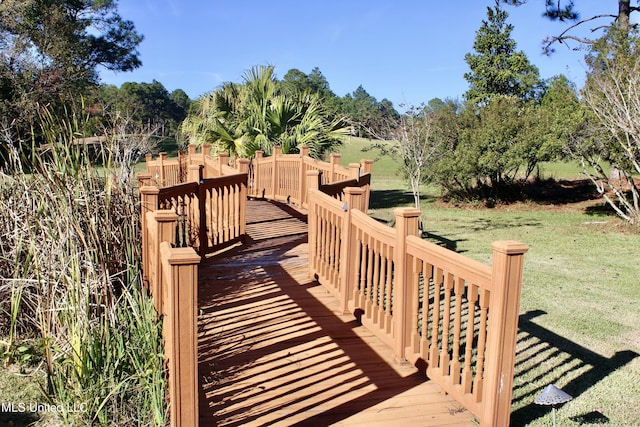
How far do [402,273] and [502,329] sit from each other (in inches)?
44.8

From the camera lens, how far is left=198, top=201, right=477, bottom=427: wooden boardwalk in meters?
3.47

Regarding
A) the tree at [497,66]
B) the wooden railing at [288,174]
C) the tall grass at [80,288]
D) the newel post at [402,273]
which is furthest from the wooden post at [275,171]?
the tree at [497,66]

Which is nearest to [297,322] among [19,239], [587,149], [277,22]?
[19,239]

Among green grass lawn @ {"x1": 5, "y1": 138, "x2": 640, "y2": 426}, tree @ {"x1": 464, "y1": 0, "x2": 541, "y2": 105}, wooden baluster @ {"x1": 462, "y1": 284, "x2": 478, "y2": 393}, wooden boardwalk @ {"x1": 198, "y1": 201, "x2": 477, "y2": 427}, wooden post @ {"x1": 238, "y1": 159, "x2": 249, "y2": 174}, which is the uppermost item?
tree @ {"x1": 464, "y1": 0, "x2": 541, "y2": 105}

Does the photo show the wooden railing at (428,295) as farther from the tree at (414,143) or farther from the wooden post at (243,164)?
the tree at (414,143)

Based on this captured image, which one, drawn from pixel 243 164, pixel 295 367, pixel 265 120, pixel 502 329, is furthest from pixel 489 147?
pixel 502 329

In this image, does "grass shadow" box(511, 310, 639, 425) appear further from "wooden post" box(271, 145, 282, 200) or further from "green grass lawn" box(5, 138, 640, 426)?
"wooden post" box(271, 145, 282, 200)

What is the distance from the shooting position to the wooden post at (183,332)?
2.70 m

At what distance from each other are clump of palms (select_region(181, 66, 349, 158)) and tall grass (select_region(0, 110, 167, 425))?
9.86m

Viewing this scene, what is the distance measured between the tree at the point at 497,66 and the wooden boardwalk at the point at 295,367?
82.9 ft

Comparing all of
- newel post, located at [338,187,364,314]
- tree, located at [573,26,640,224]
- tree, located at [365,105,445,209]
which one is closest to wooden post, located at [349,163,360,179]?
newel post, located at [338,187,364,314]

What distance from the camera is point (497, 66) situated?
29.9 meters

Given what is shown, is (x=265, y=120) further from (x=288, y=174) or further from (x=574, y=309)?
(x=574, y=309)

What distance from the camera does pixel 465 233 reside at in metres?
13.0
